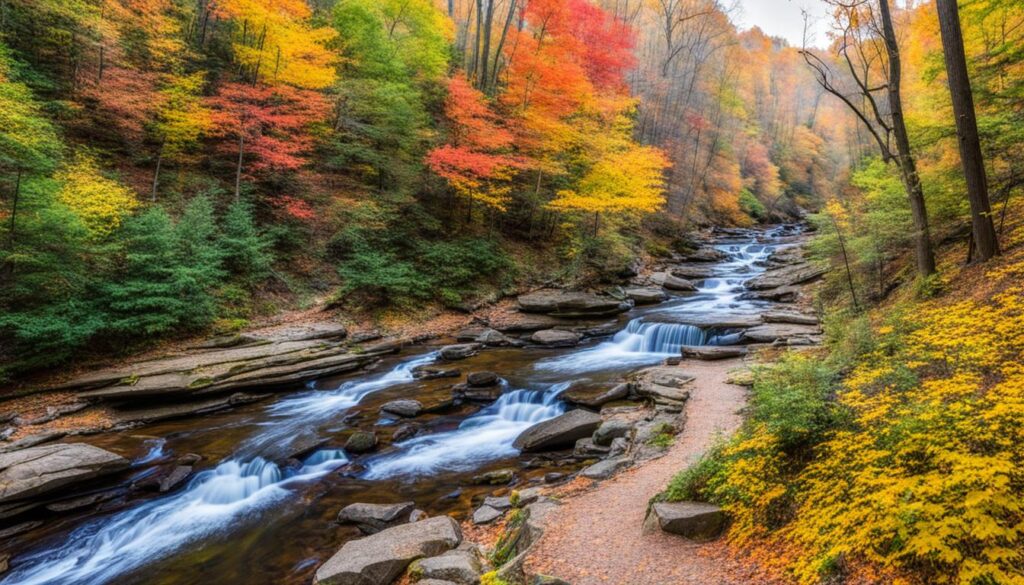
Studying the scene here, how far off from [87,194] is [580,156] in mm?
16600

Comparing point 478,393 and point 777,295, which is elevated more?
point 777,295

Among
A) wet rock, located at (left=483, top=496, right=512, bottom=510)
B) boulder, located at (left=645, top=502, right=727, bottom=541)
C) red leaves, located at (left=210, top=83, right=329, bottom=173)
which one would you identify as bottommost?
wet rock, located at (left=483, top=496, right=512, bottom=510)

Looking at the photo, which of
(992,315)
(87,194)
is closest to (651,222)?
(992,315)

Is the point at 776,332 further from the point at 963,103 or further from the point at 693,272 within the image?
the point at 693,272

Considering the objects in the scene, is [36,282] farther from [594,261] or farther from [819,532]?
[594,261]

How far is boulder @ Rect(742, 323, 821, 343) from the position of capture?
12.1 m

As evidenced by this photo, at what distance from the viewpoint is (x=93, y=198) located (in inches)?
418

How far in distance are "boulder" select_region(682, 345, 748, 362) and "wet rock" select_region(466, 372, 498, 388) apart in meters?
5.26

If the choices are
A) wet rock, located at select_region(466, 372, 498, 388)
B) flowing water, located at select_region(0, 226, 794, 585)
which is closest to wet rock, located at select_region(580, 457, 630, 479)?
flowing water, located at select_region(0, 226, 794, 585)

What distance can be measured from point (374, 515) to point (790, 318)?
1259cm

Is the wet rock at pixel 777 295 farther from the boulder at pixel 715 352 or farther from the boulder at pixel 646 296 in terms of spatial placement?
the boulder at pixel 715 352

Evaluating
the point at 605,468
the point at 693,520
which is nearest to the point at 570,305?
the point at 605,468

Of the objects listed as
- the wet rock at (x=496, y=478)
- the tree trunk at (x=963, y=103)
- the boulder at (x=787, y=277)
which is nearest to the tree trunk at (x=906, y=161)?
the tree trunk at (x=963, y=103)

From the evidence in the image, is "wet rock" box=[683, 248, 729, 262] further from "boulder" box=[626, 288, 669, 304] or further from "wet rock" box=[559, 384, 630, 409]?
"wet rock" box=[559, 384, 630, 409]
